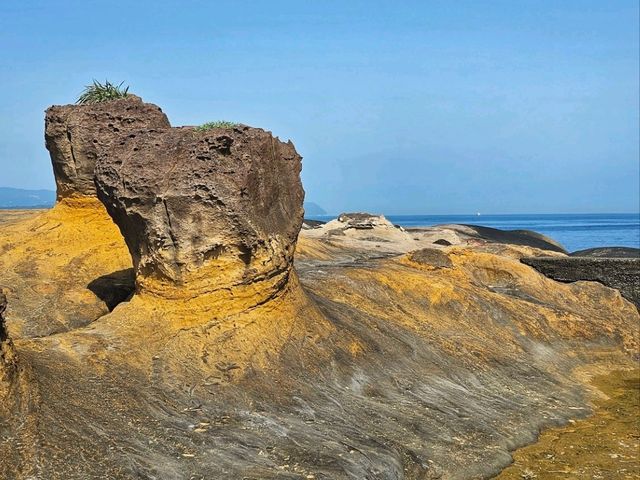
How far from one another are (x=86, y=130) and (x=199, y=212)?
797 centimetres

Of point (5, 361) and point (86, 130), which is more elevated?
point (86, 130)

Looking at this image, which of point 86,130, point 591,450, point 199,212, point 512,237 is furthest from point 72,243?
point 512,237

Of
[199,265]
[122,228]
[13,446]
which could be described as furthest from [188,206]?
[13,446]

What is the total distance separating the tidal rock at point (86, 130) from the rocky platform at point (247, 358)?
1.55m

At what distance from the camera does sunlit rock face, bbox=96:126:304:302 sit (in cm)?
1204

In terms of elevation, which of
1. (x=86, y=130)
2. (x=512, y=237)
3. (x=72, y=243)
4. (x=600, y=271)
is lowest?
(x=512, y=237)

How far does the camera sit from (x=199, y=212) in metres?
12.0

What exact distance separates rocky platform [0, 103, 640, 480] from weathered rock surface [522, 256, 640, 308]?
18.6 feet

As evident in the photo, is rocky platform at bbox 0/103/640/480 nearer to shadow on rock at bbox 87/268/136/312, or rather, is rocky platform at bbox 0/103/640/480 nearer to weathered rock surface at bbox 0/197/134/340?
weathered rock surface at bbox 0/197/134/340

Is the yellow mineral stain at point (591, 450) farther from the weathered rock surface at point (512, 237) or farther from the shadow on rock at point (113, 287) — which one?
the weathered rock surface at point (512, 237)

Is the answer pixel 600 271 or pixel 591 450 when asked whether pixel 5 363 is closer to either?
pixel 591 450

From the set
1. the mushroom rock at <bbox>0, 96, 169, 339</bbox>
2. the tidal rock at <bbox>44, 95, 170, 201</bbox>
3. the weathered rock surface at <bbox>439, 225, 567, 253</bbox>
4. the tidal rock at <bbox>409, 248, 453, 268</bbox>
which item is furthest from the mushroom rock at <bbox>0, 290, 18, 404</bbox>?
the weathered rock surface at <bbox>439, 225, 567, 253</bbox>

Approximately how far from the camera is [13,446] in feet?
26.1

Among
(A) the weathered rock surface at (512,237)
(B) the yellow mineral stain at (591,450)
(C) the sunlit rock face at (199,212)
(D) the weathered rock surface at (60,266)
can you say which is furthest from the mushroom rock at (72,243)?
(A) the weathered rock surface at (512,237)
